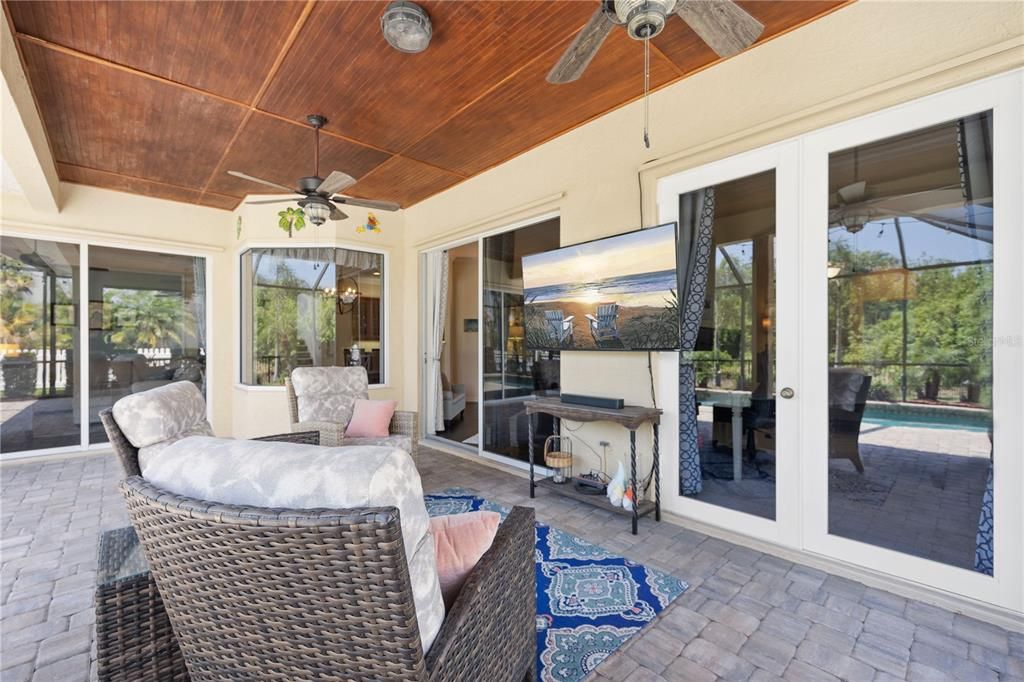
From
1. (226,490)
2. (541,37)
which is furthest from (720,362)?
(226,490)

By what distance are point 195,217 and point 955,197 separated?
7.29 meters

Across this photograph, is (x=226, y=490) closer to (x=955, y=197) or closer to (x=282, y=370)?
(x=955, y=197)

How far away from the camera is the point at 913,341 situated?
229 cm

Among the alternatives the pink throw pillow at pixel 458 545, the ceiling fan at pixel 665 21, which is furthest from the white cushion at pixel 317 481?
the ceiling fan at pixel 665 21

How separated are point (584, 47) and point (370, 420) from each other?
299 centimetres

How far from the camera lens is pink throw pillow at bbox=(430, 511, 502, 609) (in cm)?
123

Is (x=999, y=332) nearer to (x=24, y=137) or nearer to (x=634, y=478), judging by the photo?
(x=634, y=478)

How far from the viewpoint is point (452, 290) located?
19.5 ft

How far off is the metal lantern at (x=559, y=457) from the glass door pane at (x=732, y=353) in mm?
899

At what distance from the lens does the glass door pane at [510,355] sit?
432cm

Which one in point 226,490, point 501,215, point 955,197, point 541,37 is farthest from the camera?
point 501,215

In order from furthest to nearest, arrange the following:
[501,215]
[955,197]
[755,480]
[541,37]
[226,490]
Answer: [501,215]
[755,480]
[541,37]
[955,197]
[226,490]

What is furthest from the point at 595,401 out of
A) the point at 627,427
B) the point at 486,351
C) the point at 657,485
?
the point at 486,351

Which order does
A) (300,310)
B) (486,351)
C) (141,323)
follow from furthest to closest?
(300,310), (141,323), (486,351)
